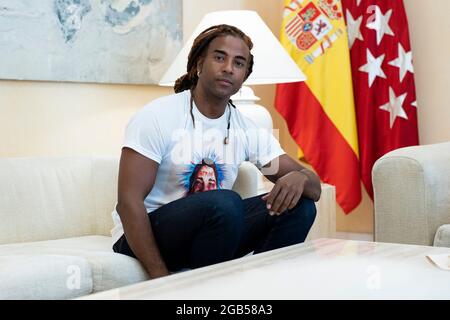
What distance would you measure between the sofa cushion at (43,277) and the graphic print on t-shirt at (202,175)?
1.31 ft

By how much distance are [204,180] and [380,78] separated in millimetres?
1762

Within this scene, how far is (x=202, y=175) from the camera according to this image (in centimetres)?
203

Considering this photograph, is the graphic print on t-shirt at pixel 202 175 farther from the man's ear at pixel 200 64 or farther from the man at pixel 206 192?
the man's ear at pixel 200 64

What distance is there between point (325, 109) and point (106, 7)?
1.31 meters

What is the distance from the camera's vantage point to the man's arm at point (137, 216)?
1.82 meters

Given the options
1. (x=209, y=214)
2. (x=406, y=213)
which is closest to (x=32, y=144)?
(x=209, y=214)

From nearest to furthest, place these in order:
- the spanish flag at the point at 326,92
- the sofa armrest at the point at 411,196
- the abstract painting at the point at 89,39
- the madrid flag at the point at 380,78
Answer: the sofa armrest at the point at 411,196, the abstract painting at the point at 89,39, the madrid flag at the point at 380,78, the spanish flag at the point at 326,92

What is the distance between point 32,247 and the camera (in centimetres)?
206

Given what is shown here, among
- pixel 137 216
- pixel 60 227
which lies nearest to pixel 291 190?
pixel 137 216

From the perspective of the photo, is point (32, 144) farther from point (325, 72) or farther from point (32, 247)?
point (325, 72)

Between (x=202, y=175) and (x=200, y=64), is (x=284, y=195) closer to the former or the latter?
(x=202, y=175)

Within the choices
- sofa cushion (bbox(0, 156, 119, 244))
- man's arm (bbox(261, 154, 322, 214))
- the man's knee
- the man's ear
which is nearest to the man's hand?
man's arm (bbox(261, 154, 322, 214))

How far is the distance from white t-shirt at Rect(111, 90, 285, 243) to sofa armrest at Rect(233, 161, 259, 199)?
178 millimetres

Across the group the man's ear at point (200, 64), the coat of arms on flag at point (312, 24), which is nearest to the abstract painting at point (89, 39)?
the coat of arms on flag at point (312, 24)
